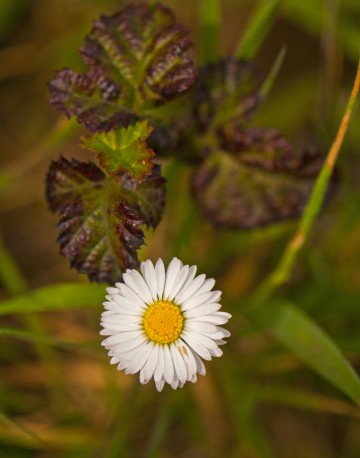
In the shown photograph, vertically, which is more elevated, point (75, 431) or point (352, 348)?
point (352, 348)

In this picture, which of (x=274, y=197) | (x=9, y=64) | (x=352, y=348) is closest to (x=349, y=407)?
(x=352, y=348)

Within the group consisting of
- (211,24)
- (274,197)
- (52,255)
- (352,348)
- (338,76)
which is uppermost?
(338,76)

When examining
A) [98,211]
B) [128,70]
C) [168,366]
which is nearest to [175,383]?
[168,366]

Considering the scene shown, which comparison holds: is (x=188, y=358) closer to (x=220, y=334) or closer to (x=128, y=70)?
(x=220, y=334)

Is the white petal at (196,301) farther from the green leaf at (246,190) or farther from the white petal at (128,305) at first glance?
the green leaf at (246,190)

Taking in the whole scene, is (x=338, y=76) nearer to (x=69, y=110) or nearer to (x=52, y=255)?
(x=52, y=255)

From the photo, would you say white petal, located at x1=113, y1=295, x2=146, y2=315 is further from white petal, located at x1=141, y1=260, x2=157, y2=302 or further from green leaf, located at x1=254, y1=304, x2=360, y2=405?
green leaf, located at x1=254, y1=304, x2=360, y2=405

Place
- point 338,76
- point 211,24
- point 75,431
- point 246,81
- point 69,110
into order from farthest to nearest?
point 338,76, point 75,431, point 211,24, point 246,81, point 69,110
